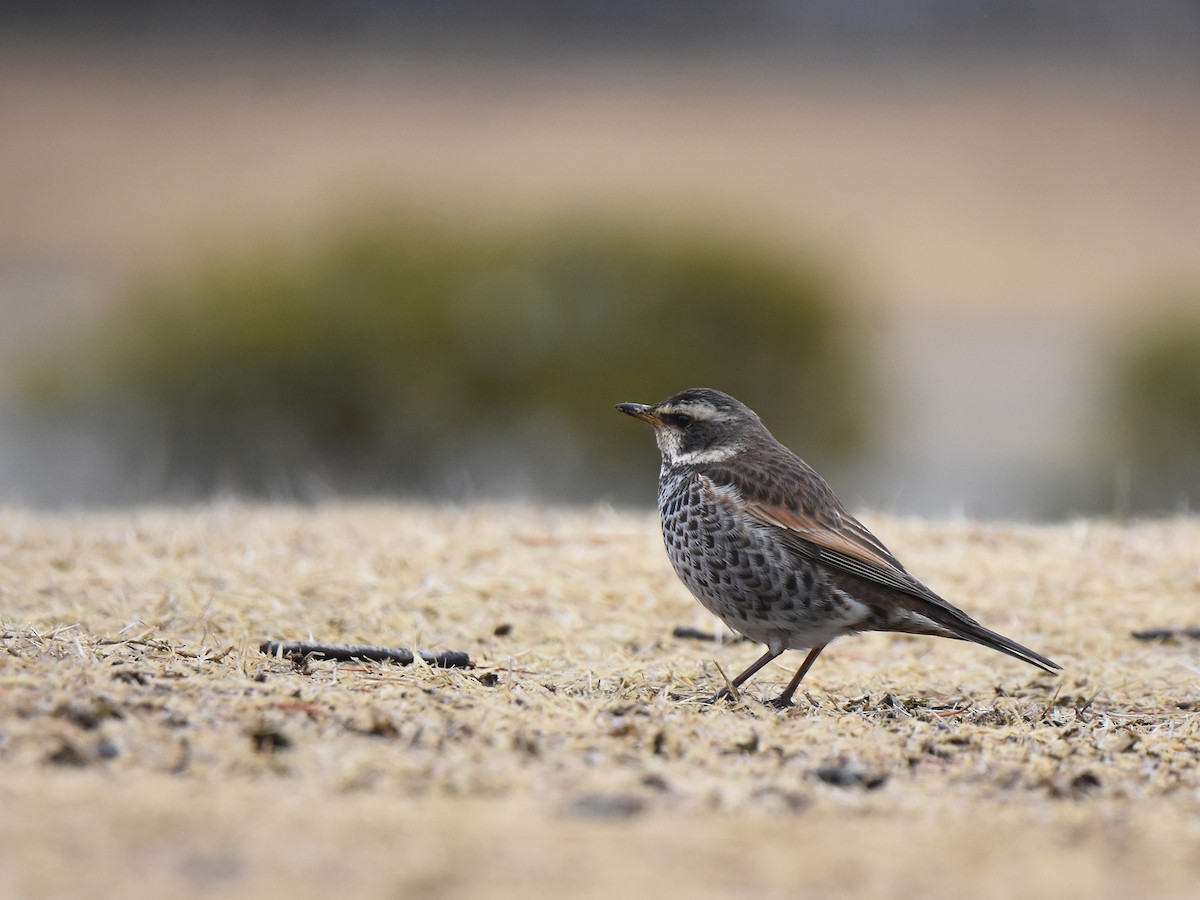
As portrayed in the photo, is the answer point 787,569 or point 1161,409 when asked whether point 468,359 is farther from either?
point 787,569

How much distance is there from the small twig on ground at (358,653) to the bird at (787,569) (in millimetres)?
948

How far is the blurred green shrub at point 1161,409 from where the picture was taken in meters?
17.5

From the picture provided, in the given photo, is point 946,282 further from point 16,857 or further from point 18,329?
point 16,857

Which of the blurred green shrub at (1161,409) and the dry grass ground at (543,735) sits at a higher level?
the blurred green shrub at (1161,409)

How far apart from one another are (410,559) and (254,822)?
377cm

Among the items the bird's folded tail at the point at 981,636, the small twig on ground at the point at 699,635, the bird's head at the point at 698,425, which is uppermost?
the bird's head at the point at 698,425

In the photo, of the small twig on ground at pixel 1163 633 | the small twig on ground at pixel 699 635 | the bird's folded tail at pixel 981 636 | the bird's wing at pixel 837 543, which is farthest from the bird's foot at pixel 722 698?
the small twig on ground at pixel 1163 633

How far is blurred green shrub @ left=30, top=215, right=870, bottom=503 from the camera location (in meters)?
17.5

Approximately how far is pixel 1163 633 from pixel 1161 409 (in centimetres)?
1181

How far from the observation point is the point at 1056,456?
1858cm

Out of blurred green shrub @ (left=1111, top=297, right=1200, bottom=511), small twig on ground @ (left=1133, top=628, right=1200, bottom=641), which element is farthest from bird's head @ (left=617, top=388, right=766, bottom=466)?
blurred green shrub @ (left=1111, top=297, right=1200, bottom=511)

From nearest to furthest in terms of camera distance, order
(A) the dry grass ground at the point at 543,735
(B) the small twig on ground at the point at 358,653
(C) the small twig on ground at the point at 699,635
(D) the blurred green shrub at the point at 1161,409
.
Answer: (A) the dry grass ground at the point at 543,735 < (B) the small twig on ground at the point at 358,653 < (C) the small twig on ground at the point at 699,635 < (D) the blurred green shrub at the point at 1161,409

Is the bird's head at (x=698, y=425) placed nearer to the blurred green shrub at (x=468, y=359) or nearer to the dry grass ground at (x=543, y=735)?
the dry grass ground at (x=543, y=735)

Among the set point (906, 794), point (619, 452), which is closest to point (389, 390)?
point (619, 452)
